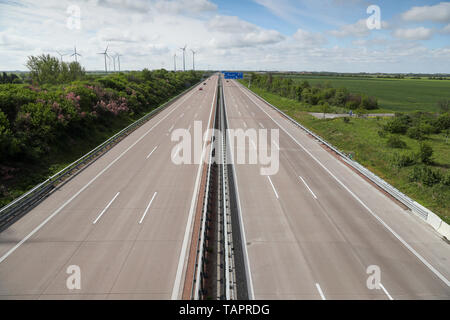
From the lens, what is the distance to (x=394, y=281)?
1070cm

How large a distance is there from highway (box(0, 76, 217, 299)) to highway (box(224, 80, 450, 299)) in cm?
376

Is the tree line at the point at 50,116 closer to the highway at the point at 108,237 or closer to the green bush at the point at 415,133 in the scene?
the highway at the point at 108,237

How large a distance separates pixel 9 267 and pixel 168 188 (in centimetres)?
954

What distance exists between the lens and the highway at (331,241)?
10.3m

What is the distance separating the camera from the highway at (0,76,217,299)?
10.1 metres

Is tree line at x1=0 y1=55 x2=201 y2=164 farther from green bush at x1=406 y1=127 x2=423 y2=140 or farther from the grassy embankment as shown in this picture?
green bush at x1=406 y1=127 x2=423 y2=140

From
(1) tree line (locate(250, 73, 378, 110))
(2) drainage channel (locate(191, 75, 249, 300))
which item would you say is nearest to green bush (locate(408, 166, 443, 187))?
(2) drainage channel (locate(191, 75, 249, 300))

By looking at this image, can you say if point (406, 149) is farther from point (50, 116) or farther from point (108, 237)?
point (50, 116)

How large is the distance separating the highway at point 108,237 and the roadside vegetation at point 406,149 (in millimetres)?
17076

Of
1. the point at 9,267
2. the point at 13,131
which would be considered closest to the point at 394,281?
the point at 9,267

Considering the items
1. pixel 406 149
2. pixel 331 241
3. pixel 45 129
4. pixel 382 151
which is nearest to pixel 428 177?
pixel 382 151

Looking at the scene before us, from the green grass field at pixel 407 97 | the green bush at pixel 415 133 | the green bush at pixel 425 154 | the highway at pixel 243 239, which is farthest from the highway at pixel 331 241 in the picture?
the green grass field at pixel 407 97

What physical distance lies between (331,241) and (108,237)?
37.7 ft
